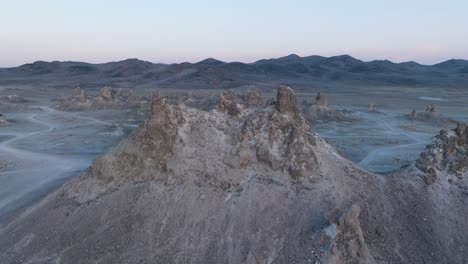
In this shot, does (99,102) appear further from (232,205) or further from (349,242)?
(349,242)

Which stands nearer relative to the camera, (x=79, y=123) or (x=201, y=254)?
(x=201, y=254)

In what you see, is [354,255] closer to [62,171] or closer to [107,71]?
[62,171]

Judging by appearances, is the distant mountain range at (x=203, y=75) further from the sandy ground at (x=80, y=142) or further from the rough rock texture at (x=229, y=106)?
the rough rock texture at (x=229, y=106)

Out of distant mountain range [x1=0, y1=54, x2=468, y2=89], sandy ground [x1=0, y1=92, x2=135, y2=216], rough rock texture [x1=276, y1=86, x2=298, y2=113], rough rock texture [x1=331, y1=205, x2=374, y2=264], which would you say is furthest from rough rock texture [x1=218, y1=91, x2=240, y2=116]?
distant mountain range [x1=0, y1=54, x2=468, y2=89]

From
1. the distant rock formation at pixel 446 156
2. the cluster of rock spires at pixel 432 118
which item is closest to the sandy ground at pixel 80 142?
the cluster of rock spires at pixel 432 118

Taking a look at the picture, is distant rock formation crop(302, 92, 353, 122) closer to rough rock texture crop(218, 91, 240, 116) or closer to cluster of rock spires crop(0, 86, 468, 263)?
rough rock texture crop(218, 91, 240, 116)

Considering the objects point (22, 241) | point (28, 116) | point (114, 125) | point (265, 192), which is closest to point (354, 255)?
point (265, 192)
